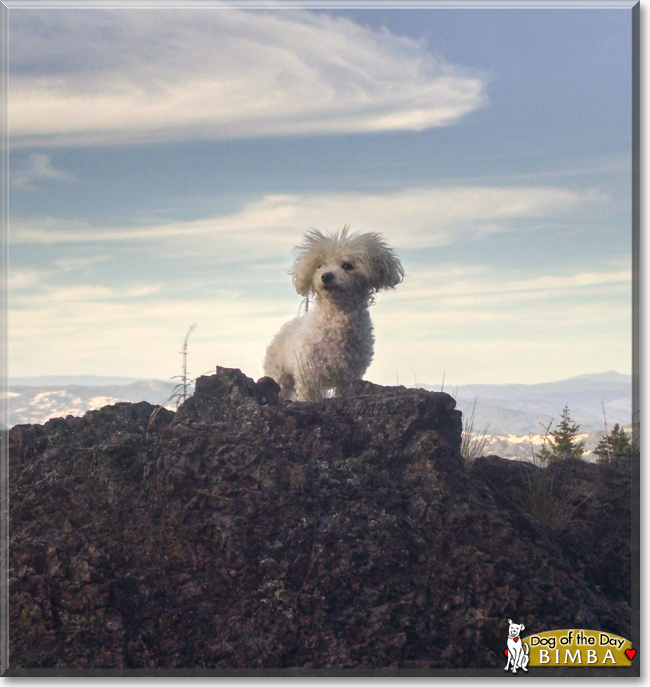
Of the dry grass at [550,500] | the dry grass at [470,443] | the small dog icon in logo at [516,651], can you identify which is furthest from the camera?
the dry grass at [470,443]

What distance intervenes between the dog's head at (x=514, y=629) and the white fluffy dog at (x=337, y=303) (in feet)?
10.4

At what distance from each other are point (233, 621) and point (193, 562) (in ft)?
1.65

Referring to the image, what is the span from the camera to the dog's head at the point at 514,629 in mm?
4098

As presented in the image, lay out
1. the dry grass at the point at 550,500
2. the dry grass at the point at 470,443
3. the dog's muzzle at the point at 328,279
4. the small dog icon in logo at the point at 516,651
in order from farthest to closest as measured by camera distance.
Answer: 1. the dog's muzzle at the point at 328,279
2. the dry grass at the point at 470,443
3. the dry grass at the point at 550,500
4. the small dog icon in logo at the point at 516,651

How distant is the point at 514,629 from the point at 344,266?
407 cm

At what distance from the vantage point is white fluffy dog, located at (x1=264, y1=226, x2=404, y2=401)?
6938 millimetres

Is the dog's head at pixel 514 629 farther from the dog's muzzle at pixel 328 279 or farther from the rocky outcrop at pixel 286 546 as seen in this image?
the dog's muzzle at pixel 328 279

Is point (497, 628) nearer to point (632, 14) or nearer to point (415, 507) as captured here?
point (415, 507)

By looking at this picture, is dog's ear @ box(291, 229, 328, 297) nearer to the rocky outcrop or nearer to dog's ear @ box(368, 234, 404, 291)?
dog's ear @ box(368, 234, 404, 291)

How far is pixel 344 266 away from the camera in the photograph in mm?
7039

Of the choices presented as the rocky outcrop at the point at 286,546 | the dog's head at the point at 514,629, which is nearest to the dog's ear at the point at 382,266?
the rocky outcrop at the point at 286,546

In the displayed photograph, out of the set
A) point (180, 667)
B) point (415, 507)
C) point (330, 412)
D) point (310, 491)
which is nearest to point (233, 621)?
point (180, 667)

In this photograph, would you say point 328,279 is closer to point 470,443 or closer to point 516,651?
point 470,443

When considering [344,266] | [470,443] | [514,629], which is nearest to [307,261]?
[344,266]
